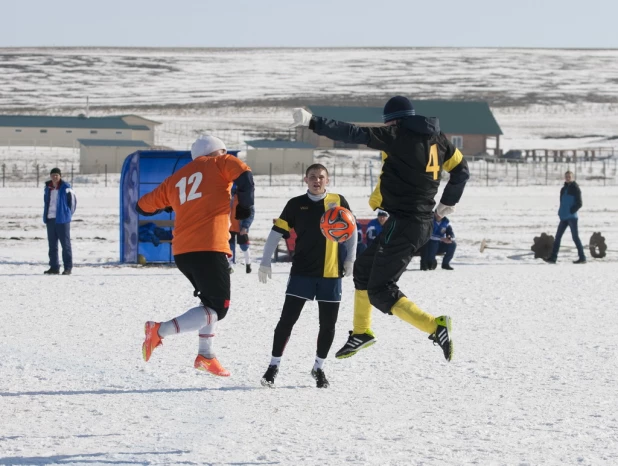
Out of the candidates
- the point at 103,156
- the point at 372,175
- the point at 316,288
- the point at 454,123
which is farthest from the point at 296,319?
the point at 454,123

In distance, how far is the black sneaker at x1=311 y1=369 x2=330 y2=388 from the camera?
6.67 meters

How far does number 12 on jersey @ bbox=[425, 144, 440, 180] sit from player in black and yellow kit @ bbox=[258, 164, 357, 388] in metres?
0.64

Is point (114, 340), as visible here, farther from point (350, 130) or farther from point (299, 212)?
point (350, 130)

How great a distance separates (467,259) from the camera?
18625 mm

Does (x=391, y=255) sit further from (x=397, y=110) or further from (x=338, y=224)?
(x=397, y=110)

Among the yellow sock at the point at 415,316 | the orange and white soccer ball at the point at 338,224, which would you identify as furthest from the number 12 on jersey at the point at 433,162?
the yellow sock at the point at 415,316

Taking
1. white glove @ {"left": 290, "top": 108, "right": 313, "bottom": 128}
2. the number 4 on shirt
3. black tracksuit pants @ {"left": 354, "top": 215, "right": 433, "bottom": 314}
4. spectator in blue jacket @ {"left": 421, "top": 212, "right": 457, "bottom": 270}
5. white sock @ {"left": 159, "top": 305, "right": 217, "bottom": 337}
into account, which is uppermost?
white glove @ {"left": 290, "top": 108, "right": 313, "bottom": 128}

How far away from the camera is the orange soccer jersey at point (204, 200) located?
21.2 feet

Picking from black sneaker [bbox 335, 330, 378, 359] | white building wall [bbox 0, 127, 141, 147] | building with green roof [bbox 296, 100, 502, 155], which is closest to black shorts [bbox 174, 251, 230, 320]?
black sneaker [bbox 335, 330, 378, 359]

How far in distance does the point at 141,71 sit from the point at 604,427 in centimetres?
16356

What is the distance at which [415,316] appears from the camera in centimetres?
632

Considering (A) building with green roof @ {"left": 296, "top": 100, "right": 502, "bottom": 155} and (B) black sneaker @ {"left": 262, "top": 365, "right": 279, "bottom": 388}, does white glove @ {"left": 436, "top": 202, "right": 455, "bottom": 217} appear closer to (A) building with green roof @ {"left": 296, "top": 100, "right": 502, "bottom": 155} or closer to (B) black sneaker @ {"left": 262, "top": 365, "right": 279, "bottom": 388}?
(B) black sneaker @ {"left": 262, "top": 365, "right": 279, "bottom": 388}

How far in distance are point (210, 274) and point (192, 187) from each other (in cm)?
59

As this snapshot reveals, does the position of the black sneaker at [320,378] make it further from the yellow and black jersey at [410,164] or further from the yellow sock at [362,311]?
the yellow and black jersey at [410,164]
